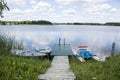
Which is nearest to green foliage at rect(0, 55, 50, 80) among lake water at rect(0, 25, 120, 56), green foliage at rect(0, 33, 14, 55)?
green foliage at rect(0, 33, 14, 55)

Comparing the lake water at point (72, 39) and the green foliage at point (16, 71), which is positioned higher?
the green foliage at point (16, 71)

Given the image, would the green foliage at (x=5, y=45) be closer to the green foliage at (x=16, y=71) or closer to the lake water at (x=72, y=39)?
the lake water at (x=72, y=39)

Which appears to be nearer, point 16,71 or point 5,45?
point 16,71

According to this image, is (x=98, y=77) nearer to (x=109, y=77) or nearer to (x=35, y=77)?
(x=109, y=77)

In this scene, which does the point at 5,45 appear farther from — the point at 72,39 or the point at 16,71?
the point at 72,39

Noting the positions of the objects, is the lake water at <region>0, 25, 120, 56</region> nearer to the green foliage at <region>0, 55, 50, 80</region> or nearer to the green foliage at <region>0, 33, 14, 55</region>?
the green foliage at <region>0, 33, 14, 55</region>

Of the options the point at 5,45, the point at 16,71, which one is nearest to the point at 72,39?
the point at 5,45

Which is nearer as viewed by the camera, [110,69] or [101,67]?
[110,69]

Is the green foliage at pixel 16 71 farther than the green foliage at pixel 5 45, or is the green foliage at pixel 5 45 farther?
the green foliage at pixel 5 45

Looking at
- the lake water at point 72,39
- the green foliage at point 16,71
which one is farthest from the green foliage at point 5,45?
the green foliage at point 16,71

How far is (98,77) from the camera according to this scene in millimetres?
6203

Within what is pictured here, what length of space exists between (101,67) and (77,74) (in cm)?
130

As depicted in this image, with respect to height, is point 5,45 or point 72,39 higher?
point 5,45

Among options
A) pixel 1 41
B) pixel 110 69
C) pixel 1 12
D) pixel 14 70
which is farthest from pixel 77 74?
pixel 1 41
